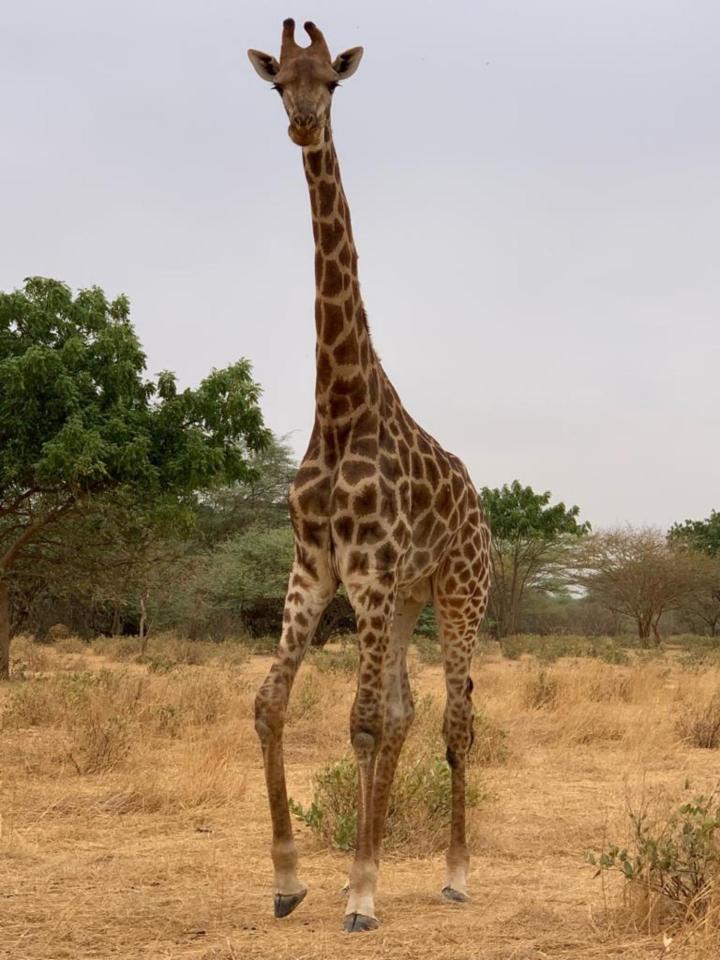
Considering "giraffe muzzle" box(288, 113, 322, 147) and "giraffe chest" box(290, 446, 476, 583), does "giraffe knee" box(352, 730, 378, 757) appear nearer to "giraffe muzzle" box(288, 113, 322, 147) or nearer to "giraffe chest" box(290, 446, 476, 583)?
"giraffe chest" box(290, 446, 476, 583)

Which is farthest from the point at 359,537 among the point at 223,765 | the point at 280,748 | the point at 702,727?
the point at 702,727

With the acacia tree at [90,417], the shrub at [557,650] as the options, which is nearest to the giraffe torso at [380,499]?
the acacia tree at [90,417]

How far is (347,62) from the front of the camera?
17.4ft

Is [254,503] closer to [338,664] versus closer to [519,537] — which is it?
[519,537]

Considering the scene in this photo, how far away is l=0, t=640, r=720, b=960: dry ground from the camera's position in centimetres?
459

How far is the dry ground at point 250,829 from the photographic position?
15.1 feet

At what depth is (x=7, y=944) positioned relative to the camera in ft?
14.8

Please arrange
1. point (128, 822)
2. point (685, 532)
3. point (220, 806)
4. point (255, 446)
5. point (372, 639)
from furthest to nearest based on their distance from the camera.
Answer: point (685, 532) → point (255, 446) → point (220, 806) → point (128, 822) → point (372, 639)

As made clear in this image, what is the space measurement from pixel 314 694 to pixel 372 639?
8149 millimetres

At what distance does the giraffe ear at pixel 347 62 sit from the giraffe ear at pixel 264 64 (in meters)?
0.29

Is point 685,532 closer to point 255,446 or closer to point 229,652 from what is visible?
point 229,652

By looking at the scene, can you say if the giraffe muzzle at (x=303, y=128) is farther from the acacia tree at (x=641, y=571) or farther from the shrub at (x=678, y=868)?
the acacia tree at (x=641, y=571)

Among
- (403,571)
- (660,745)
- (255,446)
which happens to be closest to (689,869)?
(403,571)

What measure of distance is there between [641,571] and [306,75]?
34497 mm
